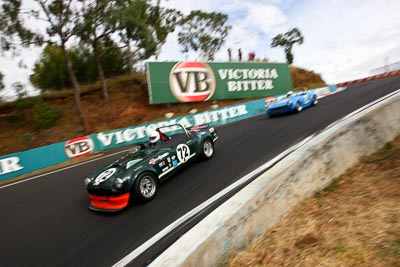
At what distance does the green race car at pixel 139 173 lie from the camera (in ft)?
15.9

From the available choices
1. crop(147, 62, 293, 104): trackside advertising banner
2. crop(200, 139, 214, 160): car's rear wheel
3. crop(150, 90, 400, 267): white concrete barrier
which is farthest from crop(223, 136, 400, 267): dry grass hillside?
crop(147, 62, 293, 104): trackside advertising banner

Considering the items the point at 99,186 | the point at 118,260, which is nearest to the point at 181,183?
the point at 99,186

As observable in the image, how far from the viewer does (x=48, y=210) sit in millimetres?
5727

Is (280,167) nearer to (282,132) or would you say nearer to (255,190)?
(255,190)

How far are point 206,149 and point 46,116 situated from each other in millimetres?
17480

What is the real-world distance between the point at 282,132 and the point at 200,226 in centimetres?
675

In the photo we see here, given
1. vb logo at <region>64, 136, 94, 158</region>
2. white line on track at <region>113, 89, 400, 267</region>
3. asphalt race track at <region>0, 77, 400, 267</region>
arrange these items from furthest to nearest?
vb logo at <region>64, 136, 94, 158</region> → asphalt race track at <region>0, 77, 400, 267</region> → white line on track at <region>113, 89, 400, 267</region>

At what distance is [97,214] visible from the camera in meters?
5.05

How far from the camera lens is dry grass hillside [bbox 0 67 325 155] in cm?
1950

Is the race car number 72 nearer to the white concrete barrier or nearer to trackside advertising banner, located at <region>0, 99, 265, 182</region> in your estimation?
trackside advertising banner, located at <region>0, 99, 265, 182</region>

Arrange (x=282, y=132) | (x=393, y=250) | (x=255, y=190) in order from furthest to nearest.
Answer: (x=282, y=132) < (x=255, y=190) < (x=393, y=250)

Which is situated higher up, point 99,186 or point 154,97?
point 154,97

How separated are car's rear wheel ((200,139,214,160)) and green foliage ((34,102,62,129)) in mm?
17210

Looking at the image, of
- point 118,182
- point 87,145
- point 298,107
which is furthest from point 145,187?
point 298,107
